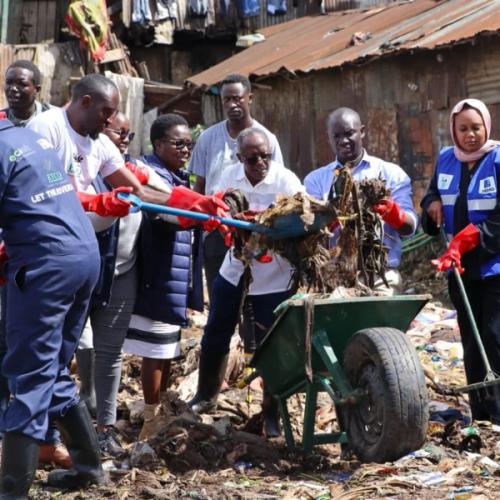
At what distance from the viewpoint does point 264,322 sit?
6238 millimetres

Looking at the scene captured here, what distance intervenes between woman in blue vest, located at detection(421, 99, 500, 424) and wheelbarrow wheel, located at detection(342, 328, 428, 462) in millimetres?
1042

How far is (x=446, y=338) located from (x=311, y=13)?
1124 cm

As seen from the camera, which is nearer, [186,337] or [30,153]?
[30,153]

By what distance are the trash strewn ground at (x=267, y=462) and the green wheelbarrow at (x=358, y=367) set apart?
0.16m

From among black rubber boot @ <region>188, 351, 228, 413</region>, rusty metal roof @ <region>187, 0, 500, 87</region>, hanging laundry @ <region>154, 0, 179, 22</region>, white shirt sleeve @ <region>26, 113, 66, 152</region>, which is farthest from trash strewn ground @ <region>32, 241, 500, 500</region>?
hanging laundry @ <region>154, 0, 179, 22</region>

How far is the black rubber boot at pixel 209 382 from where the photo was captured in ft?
21.1

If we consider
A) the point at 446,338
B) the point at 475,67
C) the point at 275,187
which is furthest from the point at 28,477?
the point at 475,67

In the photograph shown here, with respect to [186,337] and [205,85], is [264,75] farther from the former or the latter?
[186,337]

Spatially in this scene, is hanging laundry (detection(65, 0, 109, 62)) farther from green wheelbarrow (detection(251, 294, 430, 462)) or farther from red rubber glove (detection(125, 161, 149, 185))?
green wheelbarrow (detection(251, 294, 430, 462))

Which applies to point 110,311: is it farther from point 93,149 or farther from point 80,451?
point 80,451

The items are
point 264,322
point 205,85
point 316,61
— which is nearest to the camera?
point 264,322

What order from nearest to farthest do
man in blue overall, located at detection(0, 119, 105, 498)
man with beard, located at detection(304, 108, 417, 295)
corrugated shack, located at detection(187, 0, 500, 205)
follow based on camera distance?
1. man in blue overall, located at detection(0, 119, 105, 498)
2. man with beard, located at detection(304, 108, 417, 295)
3. corrugated shack, located at detection(187, 0, 500, 205)

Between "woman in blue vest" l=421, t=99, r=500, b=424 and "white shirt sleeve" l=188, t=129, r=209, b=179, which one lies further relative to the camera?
"white shirt sleeve" l=188, t=129, r=209, b=179

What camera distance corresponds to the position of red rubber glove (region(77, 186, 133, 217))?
16.9 feet
